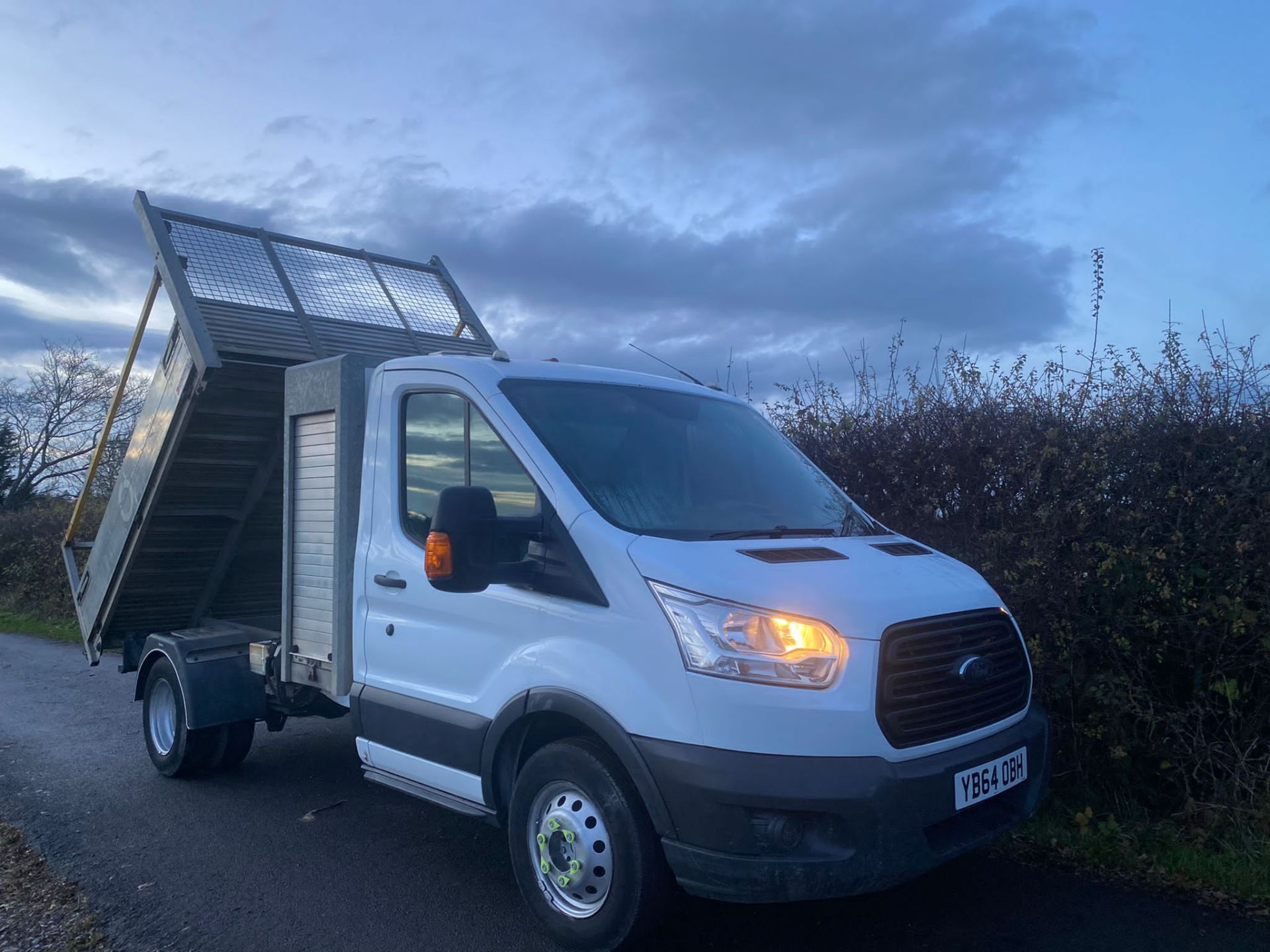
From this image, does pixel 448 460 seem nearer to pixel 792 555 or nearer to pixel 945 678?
pixel 792 555

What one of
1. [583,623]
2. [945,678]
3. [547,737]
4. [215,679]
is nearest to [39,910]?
[215,679]

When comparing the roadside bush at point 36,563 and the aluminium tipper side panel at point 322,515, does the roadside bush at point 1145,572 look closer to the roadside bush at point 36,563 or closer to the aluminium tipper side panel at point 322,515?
the aluminium tipper side panel at point 322,515

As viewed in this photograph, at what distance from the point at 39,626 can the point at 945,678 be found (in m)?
17.0

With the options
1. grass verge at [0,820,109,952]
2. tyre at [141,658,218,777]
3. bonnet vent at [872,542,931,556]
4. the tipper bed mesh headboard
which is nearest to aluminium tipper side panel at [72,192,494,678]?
the tipper bed mesh headboard

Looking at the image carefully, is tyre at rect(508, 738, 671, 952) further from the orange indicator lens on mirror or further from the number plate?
the number plate

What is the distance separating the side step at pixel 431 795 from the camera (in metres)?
4.16

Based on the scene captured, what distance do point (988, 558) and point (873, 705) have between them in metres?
2.52

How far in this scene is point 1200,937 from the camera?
377 centimetres

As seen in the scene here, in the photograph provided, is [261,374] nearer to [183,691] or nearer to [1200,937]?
[183,691]

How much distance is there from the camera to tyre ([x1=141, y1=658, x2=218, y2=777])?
246 inches

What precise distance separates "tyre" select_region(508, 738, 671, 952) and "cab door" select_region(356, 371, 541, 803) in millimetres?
346

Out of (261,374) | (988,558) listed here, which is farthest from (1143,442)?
(261,374)

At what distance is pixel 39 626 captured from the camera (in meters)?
16.2

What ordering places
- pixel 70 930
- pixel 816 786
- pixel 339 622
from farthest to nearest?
pixel 339 622 → pixel 70 930 → pixel 816 786
